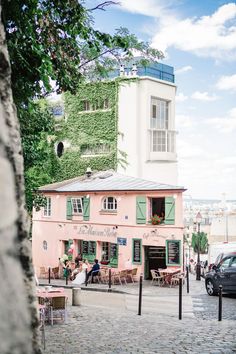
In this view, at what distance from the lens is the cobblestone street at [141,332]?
8.93 metres

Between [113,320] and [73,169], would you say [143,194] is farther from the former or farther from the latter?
[113,320]

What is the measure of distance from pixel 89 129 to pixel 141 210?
12.6m

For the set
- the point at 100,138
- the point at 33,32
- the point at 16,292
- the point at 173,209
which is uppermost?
the point at 100,138

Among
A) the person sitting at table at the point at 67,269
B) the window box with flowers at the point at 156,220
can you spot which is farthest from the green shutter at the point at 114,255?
the window box with flowers at the point at 156,220

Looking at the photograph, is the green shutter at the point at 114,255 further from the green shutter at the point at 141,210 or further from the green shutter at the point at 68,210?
the green shutter at the point at 68,210

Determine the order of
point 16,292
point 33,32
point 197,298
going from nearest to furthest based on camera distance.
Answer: point 16,292 < point 33,32 < point 197,298

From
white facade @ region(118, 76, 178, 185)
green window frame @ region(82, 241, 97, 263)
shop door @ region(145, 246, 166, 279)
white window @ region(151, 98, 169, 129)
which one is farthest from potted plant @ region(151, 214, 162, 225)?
white window @ region(151, 98, 169, 129)

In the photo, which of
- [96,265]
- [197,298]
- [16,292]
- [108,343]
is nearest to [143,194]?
[96,265]

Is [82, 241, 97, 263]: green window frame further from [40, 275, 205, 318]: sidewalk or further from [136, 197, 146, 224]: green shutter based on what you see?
[136, 197, 146, 224]: green shutter

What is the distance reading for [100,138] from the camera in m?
36.3

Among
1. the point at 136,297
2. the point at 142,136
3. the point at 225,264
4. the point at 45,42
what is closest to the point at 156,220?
the point at 136,297

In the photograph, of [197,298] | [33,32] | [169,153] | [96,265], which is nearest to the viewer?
[33,32]

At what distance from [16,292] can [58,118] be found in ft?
122

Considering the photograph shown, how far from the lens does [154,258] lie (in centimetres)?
2602
